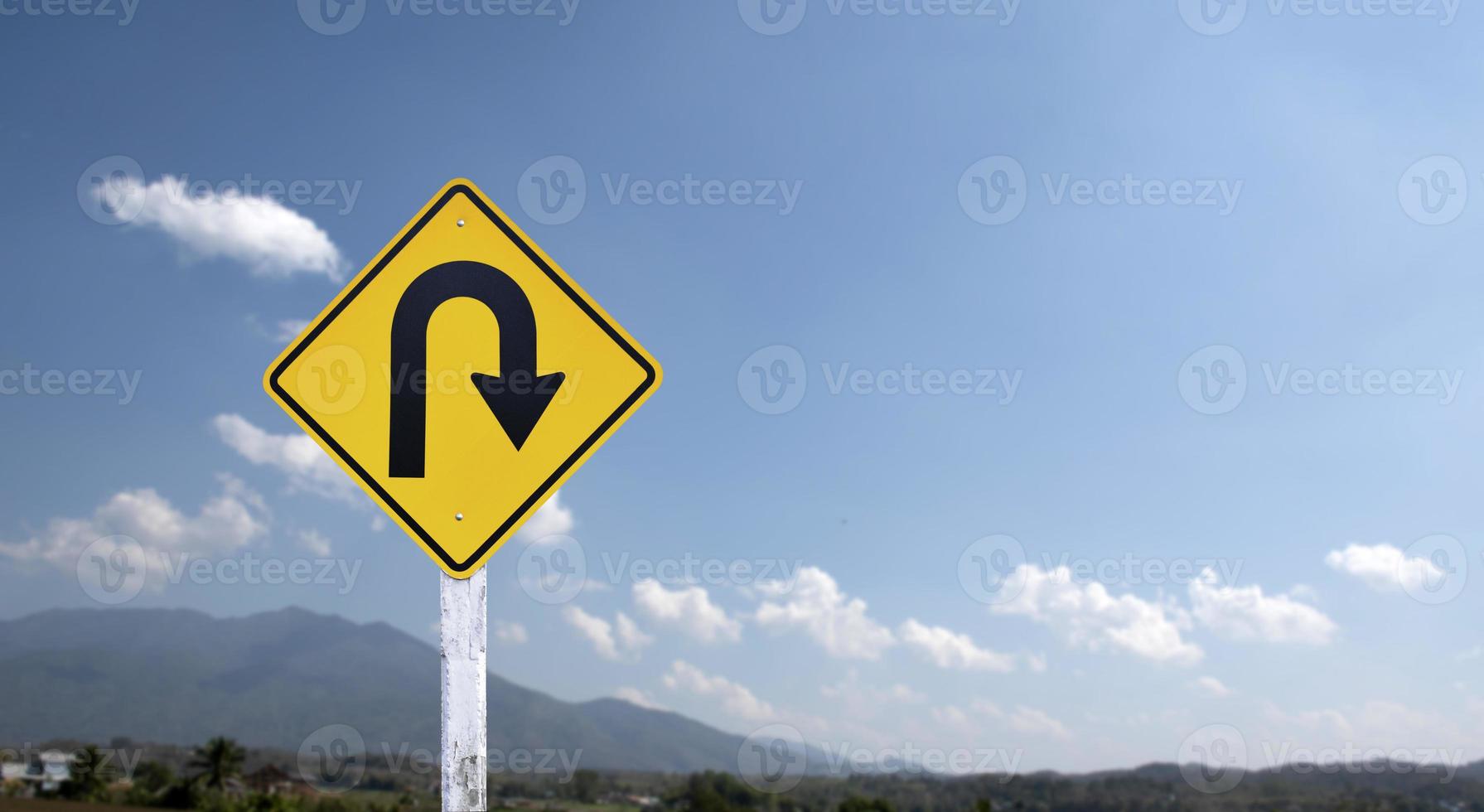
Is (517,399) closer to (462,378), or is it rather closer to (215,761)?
(462,378)

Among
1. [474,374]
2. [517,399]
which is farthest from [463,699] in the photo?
[474,374]

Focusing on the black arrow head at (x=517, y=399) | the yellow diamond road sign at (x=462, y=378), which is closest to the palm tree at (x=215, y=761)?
the yellow diamond road sign at (x=462, y=378)

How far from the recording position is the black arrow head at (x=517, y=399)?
3.92 metres

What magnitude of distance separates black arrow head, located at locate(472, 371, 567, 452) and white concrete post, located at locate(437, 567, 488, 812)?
0.67 meters

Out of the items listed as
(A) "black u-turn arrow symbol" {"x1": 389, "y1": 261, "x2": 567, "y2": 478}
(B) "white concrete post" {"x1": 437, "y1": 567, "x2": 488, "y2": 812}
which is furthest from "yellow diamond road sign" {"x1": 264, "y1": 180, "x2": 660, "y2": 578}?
(B) "white concrete post" {"x1": 437, "y1": 567, "x2": 488, "y2": 812}

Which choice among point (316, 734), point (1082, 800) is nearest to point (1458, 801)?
point (1082, 800)

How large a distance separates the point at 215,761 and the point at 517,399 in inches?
6968

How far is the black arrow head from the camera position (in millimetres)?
3924

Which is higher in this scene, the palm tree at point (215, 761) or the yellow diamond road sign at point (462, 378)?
the yellow diamond road sign at point (462, 378)

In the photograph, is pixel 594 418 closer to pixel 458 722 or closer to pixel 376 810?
pixel 458 722

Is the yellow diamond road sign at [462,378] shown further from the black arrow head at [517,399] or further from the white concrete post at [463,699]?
the white concrete post at [463,699]

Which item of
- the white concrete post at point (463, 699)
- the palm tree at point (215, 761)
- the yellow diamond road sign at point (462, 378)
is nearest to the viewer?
the white concrete post at point (463, 699)

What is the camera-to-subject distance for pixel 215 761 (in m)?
148

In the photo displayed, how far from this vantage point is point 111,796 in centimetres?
15700
